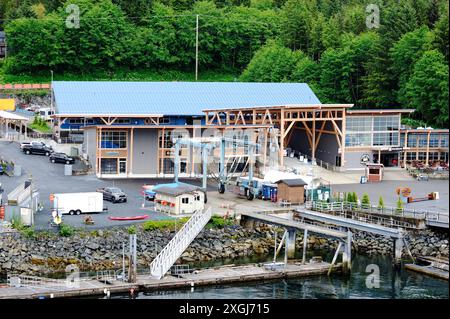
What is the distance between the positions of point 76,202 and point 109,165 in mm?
11243

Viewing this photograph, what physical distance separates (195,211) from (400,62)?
3054cm

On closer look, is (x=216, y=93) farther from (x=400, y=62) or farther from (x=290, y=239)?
(x=290, y=239)

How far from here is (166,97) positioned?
178 feet

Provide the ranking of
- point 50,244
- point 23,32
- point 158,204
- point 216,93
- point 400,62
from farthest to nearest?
point 23,32 → point 400,62 → point 216,93 → point 158,204 → point 50,244

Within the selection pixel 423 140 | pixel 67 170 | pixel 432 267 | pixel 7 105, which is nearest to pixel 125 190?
pixel 67 170

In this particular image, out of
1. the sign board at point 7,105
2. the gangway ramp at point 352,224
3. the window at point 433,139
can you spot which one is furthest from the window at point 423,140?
the sign board at point 7,105

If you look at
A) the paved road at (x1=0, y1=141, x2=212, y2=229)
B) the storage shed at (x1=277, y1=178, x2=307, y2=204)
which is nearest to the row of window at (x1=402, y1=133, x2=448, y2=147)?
the storage shed at (x1=277, y1=178, x2=307, y2=204)

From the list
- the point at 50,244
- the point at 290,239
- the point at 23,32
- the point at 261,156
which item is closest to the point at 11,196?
the point at 50,244

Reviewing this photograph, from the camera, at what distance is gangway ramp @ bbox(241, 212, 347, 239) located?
3362 centimetres

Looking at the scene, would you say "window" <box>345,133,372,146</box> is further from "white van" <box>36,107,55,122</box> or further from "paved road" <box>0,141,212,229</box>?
"white van" <box>36,107,55,122</box>

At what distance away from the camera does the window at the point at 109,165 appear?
157 feet

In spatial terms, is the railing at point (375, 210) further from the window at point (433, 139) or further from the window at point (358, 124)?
the window at point (433, 139)

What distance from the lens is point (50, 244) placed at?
3306cm

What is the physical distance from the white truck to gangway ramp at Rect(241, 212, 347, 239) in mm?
5978
